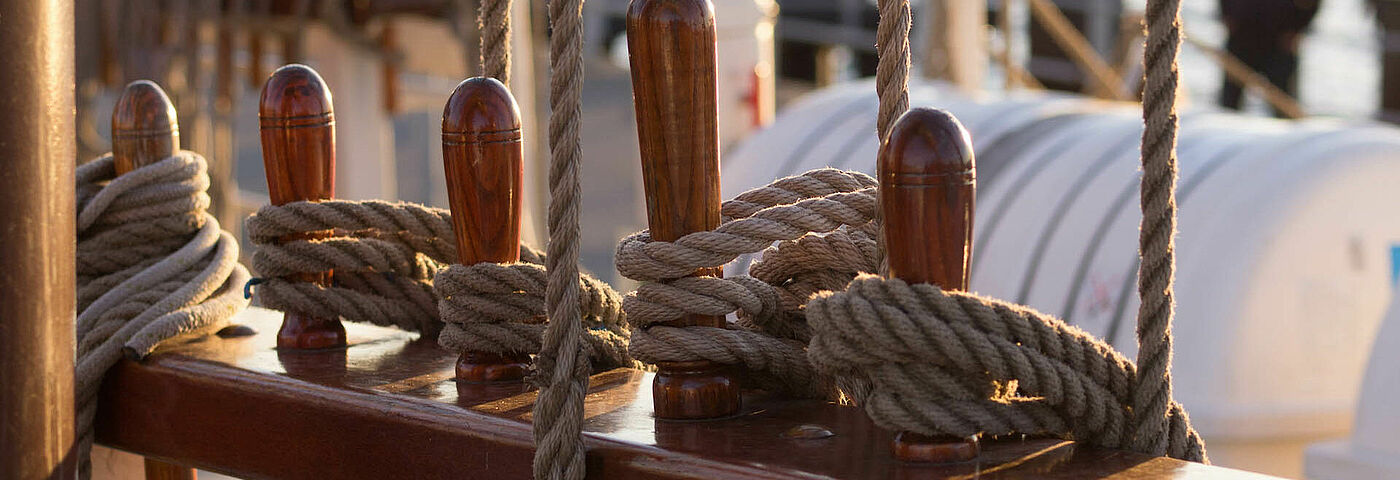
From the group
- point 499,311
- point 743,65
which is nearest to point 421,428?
point 499,311

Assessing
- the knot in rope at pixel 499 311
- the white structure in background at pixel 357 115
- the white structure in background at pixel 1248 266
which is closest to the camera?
A: the knot in rope at pixel 499 311

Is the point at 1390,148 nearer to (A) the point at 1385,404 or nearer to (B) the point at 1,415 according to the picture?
(A) the point at 1385,404

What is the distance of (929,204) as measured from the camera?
2.34ft

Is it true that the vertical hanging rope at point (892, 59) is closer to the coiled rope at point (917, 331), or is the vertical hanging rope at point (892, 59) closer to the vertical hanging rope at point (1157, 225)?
the coiled rope at point (917, 331)

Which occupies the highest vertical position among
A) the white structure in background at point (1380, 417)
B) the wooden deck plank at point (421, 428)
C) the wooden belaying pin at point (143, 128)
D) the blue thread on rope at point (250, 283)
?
the wooden belaying pin at point (143, 128)

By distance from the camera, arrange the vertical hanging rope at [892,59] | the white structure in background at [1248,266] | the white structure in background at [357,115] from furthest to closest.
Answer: the white structure in background at [357,115] < the white structure in background at [1248,266] < the vertical hanging rope at [892,59]

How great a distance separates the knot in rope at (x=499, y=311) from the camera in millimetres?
951

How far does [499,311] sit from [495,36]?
197 mm

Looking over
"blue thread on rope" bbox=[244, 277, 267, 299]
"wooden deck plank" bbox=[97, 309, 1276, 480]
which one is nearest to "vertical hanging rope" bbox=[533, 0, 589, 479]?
"wooden deck plank" bbox=[97, 309, 1276, 480]

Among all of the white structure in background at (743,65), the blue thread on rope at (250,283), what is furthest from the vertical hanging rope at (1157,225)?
the white structure in background at (743,65)

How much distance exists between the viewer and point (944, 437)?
29.2 inches

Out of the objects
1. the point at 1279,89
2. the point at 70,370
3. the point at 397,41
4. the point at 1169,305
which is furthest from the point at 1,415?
the point at 1279,89

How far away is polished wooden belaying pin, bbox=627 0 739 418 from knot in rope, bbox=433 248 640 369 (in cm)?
12

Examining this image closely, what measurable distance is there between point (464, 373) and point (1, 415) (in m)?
0.27
